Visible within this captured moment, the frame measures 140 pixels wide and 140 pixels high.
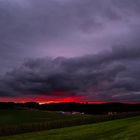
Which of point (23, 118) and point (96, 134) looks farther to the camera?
point (23, 118)

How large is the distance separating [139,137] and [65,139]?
33.4ft

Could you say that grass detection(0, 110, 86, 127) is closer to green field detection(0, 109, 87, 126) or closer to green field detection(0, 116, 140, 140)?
green field detection(0, 109, 87, 126)

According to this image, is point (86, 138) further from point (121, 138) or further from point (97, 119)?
point (97, 119)

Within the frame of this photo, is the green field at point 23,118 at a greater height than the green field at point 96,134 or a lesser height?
greater

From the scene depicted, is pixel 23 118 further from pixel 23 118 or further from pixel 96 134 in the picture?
pixel 96 134

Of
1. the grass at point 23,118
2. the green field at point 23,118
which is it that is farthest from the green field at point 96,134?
the grass at point 23,118

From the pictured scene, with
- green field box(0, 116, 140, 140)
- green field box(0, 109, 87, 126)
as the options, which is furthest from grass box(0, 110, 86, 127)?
green field box(0, 116, 140, 140)

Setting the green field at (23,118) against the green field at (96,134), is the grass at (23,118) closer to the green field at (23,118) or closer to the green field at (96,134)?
the green field at (23,118)

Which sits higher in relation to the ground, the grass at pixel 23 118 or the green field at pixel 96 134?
the grass at pixel 23 118

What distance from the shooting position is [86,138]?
36.2 meters

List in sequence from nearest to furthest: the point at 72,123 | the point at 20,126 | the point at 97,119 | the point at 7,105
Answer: the point at 20,126 → the point at 72,123 → the point at 97,119 → the point at 7,105

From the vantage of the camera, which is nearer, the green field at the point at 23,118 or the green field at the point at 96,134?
the green field at the point at 96,134

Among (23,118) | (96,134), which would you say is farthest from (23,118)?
(96,134)

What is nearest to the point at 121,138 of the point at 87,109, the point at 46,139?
the point at 46,139
